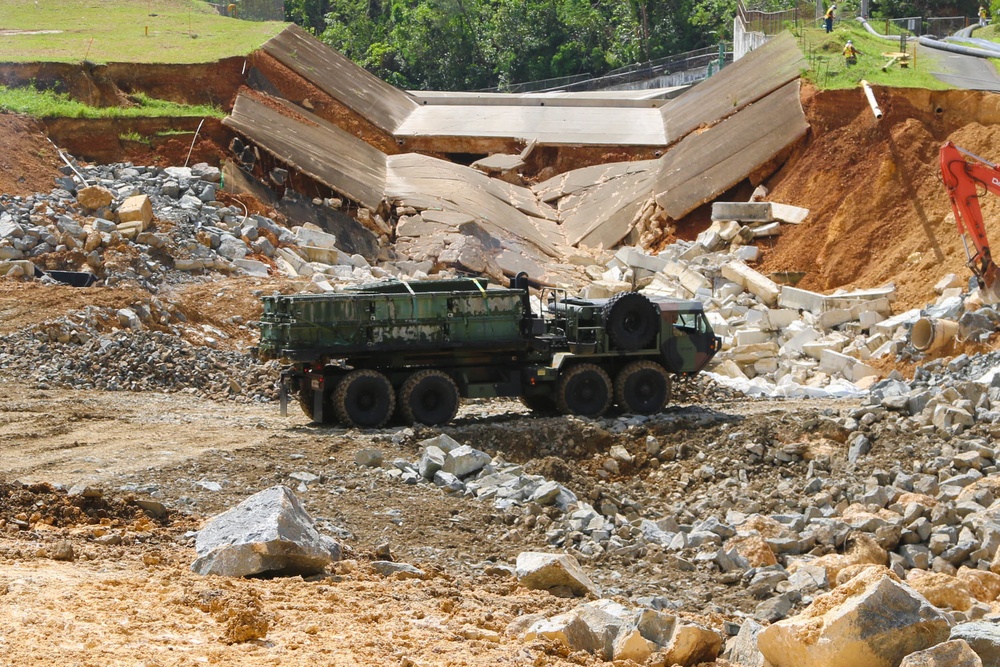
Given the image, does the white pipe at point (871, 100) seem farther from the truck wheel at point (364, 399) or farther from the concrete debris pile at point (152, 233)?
the truck wheel at point (364, 399)

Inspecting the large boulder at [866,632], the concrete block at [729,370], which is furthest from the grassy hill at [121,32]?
the large boulder at [866,632]

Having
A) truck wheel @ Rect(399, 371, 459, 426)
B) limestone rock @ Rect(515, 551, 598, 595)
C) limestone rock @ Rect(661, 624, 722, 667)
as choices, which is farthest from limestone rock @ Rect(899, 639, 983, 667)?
truck wheel @ Rect(399, 371, 459, 426)

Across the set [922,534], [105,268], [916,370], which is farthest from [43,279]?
[922,534]

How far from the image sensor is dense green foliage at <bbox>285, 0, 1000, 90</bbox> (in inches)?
2564

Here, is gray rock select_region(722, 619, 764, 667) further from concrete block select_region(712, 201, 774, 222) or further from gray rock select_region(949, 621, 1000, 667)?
concrete block select_region(712, 201, 774, 222)

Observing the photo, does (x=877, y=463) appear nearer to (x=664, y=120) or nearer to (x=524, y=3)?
(x=664, y=120)

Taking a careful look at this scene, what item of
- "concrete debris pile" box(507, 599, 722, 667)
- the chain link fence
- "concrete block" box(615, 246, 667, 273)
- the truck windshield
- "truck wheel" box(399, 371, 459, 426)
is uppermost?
the chain link fence

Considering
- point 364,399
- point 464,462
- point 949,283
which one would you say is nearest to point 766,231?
point 949,283

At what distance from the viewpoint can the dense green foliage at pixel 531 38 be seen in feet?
214

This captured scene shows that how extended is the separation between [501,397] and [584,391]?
149 cm

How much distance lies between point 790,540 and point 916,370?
371 inches

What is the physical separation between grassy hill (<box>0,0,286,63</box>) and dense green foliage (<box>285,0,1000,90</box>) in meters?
17.6

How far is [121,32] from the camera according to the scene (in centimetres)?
4197

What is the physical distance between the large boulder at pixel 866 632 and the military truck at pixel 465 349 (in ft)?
34.3
